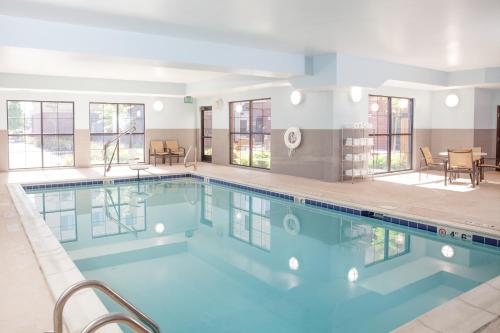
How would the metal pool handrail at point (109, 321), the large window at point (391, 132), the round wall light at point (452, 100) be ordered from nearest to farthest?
the metal pool handrail at point (109, 321) < the large window at point (391, 132) < the round wall light at point (452, 100)

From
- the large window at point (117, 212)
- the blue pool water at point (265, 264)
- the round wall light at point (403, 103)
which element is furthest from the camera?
the round wall light at point (403, 103)

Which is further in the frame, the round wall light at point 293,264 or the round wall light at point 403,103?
the round wall light at point 403,103

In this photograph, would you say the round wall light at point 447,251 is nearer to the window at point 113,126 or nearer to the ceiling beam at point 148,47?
the ceiling beam at point 148,47

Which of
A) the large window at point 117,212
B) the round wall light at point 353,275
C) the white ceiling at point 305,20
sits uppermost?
the white ceiling at point 305,20

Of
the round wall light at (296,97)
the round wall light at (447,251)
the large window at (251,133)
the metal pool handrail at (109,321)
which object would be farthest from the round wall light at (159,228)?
the large window at (251,133)

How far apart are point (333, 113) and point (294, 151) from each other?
4.57 feet

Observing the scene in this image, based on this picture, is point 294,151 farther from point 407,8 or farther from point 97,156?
point 97,156

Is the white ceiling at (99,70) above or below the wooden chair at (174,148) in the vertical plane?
above

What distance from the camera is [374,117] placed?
1005cm

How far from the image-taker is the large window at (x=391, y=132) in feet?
33.2

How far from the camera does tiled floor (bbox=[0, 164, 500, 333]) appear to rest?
287 cm

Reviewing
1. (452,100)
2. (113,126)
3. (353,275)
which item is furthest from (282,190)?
(113,126)

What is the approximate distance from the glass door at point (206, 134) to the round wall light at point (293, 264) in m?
8.79

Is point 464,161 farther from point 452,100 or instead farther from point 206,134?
point 206,134
